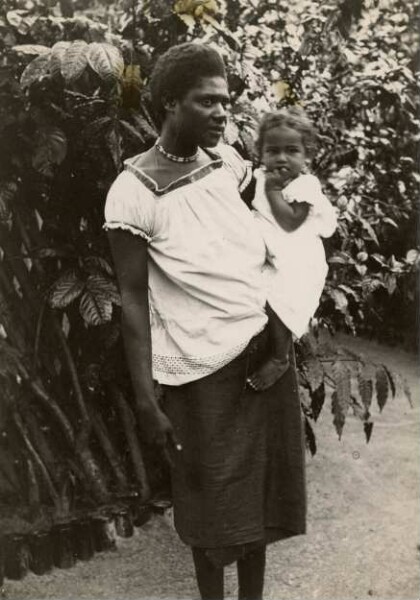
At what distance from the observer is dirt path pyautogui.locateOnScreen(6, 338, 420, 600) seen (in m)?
2.90

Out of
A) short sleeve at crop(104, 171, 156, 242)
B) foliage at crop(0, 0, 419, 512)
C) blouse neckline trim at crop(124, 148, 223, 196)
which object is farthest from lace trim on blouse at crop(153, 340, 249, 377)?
foliage at crop(0, 0, 419, 512)

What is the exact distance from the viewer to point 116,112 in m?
2.63

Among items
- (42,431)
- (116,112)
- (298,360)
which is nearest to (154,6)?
(116,112)

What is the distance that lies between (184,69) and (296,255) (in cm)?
56

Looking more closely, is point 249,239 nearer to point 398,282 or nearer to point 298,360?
point 298,360

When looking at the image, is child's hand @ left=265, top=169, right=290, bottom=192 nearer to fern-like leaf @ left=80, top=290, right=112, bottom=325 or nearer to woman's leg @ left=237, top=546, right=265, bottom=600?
fern-like leaf @ left=80, top=290, right=112, bottom=325

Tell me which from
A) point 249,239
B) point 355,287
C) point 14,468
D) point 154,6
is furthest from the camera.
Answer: point 355,287

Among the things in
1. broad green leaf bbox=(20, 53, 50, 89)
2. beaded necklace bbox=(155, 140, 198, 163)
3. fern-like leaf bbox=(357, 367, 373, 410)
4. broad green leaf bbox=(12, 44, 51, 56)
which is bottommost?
fern-like leaf bbox=(357, 367, 373, 410)

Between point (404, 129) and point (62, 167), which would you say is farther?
point (404, 129)

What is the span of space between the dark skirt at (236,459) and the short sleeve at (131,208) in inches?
17.1

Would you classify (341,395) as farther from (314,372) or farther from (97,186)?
(97,186)

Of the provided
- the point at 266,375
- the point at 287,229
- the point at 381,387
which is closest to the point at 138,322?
the point at 266,375

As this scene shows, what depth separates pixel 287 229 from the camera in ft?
7.47

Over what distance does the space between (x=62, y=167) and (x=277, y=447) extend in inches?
47.3
